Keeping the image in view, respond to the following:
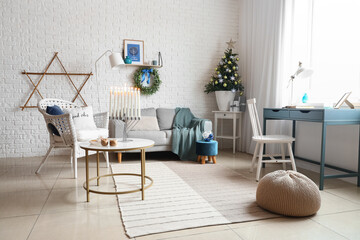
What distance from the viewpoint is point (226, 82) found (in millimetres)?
4699

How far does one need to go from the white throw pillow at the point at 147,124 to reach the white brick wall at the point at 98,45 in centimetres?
47

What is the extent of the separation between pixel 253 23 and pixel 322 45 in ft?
5.02

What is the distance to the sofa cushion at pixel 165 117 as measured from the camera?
A: 4.48 meters

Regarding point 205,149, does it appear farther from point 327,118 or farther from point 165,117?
point 327,118

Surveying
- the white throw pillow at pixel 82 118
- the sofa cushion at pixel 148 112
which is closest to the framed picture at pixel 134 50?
the sofa cushion at pixel 148 112

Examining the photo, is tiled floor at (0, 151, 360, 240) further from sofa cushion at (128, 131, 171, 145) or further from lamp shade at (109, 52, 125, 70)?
lamp shade at (109, 52, 125, 70)

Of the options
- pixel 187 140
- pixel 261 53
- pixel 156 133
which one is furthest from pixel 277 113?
pixel 156 133

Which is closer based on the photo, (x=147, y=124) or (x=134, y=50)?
(x=147, y=124)

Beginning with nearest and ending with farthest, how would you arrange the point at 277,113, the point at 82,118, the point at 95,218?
the point at 95,218 < the point at 277,113 < the point at 82,118

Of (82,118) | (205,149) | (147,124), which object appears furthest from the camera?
(147,124)

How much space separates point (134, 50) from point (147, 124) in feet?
4.31

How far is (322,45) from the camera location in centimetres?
336

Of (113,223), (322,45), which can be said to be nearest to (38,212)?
(113,223)

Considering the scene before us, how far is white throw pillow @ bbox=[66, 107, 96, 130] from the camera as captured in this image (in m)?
3.42
